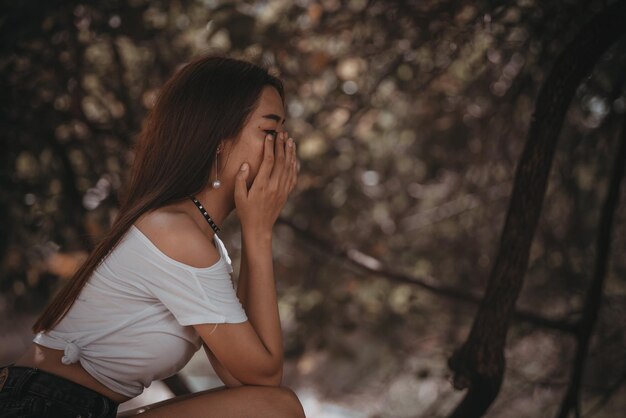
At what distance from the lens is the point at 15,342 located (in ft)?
19.0

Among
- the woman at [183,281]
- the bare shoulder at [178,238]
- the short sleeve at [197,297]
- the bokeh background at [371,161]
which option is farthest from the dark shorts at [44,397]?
the bokeh background at [371,161]

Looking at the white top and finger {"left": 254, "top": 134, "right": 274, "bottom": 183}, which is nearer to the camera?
the white top

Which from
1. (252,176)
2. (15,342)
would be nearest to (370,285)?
(252,176)

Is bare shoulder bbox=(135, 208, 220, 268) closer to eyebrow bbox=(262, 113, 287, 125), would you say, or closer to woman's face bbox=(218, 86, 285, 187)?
woman's face bbox=(218, 86, 285, 187)

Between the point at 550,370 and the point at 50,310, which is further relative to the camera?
the point at 550,370

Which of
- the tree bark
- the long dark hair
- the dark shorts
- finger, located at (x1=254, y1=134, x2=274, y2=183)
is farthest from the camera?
the tree bark

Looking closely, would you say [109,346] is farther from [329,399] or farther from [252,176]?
[329,399]

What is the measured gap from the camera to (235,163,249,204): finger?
6.44 ft

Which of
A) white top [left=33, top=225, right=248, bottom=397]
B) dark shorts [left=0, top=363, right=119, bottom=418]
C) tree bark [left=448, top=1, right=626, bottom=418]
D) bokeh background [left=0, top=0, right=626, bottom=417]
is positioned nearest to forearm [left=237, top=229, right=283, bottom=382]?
white top [left=33, top=225, right=248, bottom=397]

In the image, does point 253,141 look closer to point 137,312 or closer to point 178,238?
point 178,238

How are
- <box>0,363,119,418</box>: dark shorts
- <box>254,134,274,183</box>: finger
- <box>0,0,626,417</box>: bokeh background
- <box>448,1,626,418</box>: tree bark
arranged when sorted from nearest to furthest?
<box>0,363,119,418</box>: dark shorts < <box>254,134,274,183</box>: finger < <box>448,1,626,418</box>: tree bark < <box>0,0,626,417</box>: bokeh background

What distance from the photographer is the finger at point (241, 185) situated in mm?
1963

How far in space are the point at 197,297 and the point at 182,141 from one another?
0.43 metres

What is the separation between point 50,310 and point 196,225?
458 millimetres
